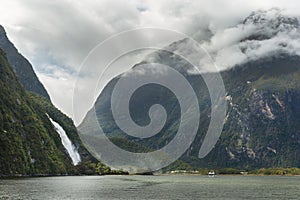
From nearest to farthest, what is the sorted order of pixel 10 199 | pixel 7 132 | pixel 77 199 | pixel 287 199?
pixel 10 199, pixel 77 199, pixel 287 199, pixel 7 132

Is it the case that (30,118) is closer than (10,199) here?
No

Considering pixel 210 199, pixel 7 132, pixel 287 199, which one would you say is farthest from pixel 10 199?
pixel 7 132

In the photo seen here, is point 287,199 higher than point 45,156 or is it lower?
lower

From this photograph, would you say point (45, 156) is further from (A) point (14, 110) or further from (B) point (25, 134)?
(A) point (14, 110)

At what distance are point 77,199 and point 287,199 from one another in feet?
115

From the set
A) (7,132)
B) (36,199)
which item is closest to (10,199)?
(36,199)

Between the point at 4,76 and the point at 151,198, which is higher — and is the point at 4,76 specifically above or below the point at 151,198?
above

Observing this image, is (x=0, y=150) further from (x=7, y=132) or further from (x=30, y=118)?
(x=30, y=118)

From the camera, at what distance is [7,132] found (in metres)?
164

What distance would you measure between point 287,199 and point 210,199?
13771 millimetres

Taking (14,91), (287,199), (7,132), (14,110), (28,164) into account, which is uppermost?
(14,91)

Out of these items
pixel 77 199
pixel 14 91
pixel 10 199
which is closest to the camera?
pixel 10 199

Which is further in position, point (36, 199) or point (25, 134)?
point (25, 134)

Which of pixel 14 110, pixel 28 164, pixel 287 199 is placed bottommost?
pixel 287 199
